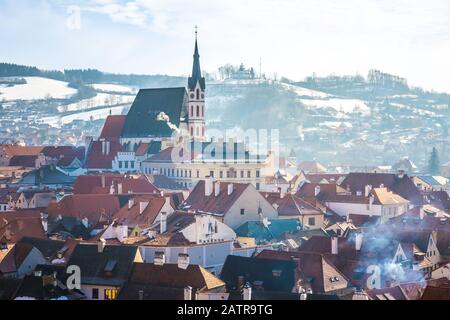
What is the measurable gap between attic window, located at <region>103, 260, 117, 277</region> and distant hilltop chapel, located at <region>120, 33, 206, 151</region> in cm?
3185

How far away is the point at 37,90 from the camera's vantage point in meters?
81.5

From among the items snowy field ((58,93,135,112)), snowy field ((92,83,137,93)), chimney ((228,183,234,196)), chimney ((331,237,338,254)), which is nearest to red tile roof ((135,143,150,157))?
chimney ((228,183,234,196))

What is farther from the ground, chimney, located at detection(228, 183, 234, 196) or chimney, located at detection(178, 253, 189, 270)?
chimney, located at detection(178, 253, 189, 270)

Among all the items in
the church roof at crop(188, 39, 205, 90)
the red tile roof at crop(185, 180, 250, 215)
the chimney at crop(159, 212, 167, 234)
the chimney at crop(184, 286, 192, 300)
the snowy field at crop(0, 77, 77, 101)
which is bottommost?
the red tile roof at crop(185, 180, 250, 215)

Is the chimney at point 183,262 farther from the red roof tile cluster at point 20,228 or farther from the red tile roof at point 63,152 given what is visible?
the red tile roof at point 63,152

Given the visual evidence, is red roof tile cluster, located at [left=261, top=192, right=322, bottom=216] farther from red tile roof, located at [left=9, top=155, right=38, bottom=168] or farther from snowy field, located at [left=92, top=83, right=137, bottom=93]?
snowy field, located at [left=92, top=83, right=137, bottom=93]

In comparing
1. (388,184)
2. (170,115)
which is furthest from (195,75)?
(388,184)

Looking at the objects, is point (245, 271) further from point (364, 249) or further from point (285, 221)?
point (285, 221)

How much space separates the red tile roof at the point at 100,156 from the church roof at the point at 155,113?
7.27ft

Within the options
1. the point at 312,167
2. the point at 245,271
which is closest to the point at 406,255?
the point at 245,271

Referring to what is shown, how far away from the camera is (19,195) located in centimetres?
3309

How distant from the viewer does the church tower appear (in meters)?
49.9

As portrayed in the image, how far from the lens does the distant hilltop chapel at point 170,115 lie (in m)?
49.2

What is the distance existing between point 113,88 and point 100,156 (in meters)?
39.3
